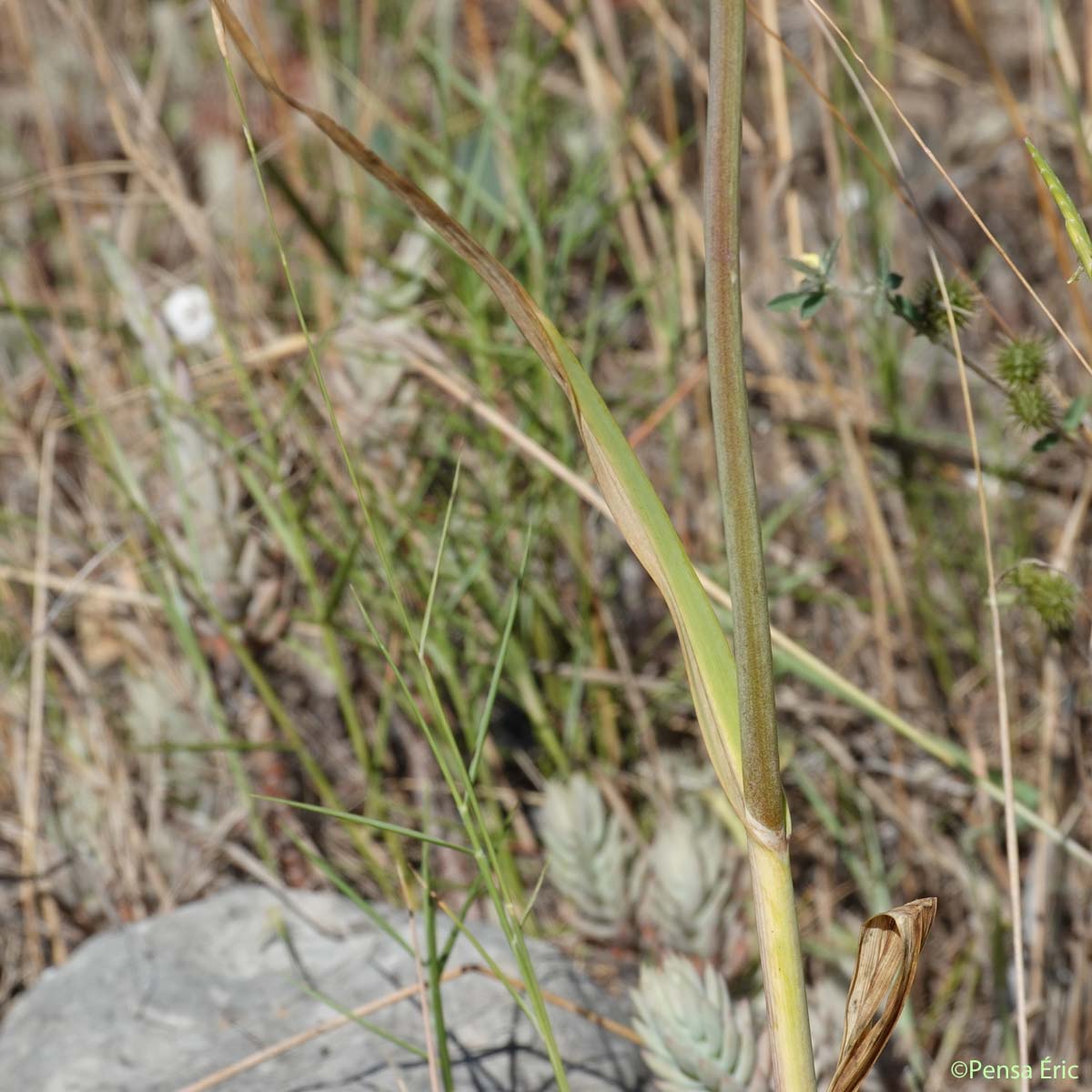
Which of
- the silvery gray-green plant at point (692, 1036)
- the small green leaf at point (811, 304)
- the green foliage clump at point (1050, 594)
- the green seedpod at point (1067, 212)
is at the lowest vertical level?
the silvery gray-green plant at point (692, 1036)

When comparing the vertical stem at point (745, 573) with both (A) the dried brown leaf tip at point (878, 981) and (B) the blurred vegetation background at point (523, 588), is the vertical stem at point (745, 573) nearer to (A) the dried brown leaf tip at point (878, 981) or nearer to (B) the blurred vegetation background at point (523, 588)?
(A) the dried brown leaf tip at point (878, 981)

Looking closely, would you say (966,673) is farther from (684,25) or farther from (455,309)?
(684,25)

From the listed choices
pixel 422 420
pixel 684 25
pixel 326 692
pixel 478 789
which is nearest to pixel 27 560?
pixel 326 692

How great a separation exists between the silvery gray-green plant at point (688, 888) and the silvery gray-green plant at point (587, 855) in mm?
34

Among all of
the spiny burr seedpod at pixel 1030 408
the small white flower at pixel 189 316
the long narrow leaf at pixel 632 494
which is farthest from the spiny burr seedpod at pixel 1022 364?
the small white flower at pixel 189 316

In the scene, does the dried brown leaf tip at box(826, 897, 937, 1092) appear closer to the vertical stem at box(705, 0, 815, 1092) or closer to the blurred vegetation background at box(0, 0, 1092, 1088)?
the vertical stem at box(705, 0, 815, 1092)

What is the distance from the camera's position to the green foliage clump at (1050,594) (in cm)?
91

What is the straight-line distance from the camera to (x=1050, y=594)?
0.91 metres

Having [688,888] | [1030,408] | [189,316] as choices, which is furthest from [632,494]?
[189,316]

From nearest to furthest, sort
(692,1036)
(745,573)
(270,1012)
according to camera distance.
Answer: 1. (745,573)
2. (692,1036)
3. (270,1012)

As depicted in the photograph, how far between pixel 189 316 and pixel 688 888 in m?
0.95

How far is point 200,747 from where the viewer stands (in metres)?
1.11

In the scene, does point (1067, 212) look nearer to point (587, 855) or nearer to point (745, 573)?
point (745, 573)

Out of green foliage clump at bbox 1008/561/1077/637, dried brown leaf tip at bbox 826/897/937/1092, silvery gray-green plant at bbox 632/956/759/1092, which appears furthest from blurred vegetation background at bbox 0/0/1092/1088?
dried brown leaf tip at bbox 826/897/937/1092
